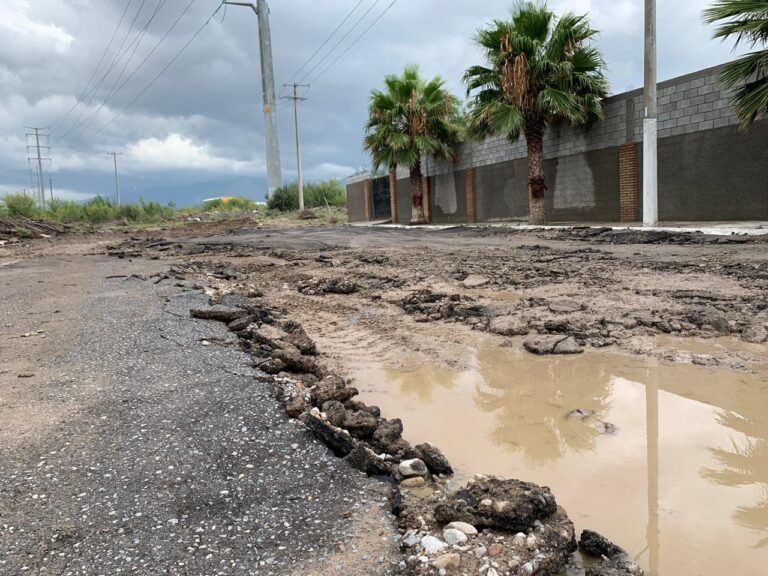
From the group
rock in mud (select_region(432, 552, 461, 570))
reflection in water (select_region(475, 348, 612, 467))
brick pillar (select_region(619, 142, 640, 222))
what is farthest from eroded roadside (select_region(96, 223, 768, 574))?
brick pillar (select_region(619, 142, 640, 222))

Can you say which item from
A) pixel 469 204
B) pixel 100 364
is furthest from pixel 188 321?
pixel 469 204

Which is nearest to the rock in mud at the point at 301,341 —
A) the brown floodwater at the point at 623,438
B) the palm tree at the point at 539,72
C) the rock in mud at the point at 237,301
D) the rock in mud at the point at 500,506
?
the brown floodwater at the point at 623,438

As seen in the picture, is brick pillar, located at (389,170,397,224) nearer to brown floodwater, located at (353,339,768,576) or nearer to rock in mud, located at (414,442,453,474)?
brown floodwater, located at (353,339,768,576)

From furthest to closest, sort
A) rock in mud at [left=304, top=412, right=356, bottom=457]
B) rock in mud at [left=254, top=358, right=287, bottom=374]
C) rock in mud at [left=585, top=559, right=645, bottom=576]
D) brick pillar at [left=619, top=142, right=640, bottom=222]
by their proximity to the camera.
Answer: brick pillar at [left=619, top=142, right=640, bottom=222], rock in mud at [left=254, top=358, right=287, bottom=374], rock in mud at [left=304, top=412, right=356, bottom=457], rock in mud at [left=585, top=559, right=645, bottom=576]

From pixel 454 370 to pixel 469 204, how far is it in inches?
794

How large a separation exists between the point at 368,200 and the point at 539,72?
18760 millimetres

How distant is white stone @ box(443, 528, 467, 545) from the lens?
2.15 meters

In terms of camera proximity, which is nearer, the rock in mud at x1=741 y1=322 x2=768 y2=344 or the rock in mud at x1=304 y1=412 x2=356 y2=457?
the rock in mud at x1=304 y1=412 x2=356 y2=457

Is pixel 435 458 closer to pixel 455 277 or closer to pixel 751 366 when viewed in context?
pixel 751 366

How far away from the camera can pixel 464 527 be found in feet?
7.30

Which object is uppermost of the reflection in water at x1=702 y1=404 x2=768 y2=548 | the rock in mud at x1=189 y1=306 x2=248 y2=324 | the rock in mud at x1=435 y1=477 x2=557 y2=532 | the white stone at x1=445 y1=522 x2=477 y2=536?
the rock in mud at x1=189 y1=306 x2=248 y2=324

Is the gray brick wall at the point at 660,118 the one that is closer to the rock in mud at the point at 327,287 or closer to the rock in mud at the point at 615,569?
the rock in mud at the point at 327,287

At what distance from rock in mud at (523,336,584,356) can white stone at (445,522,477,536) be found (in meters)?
2.91

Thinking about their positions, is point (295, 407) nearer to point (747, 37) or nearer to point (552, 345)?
point (552, 345)
